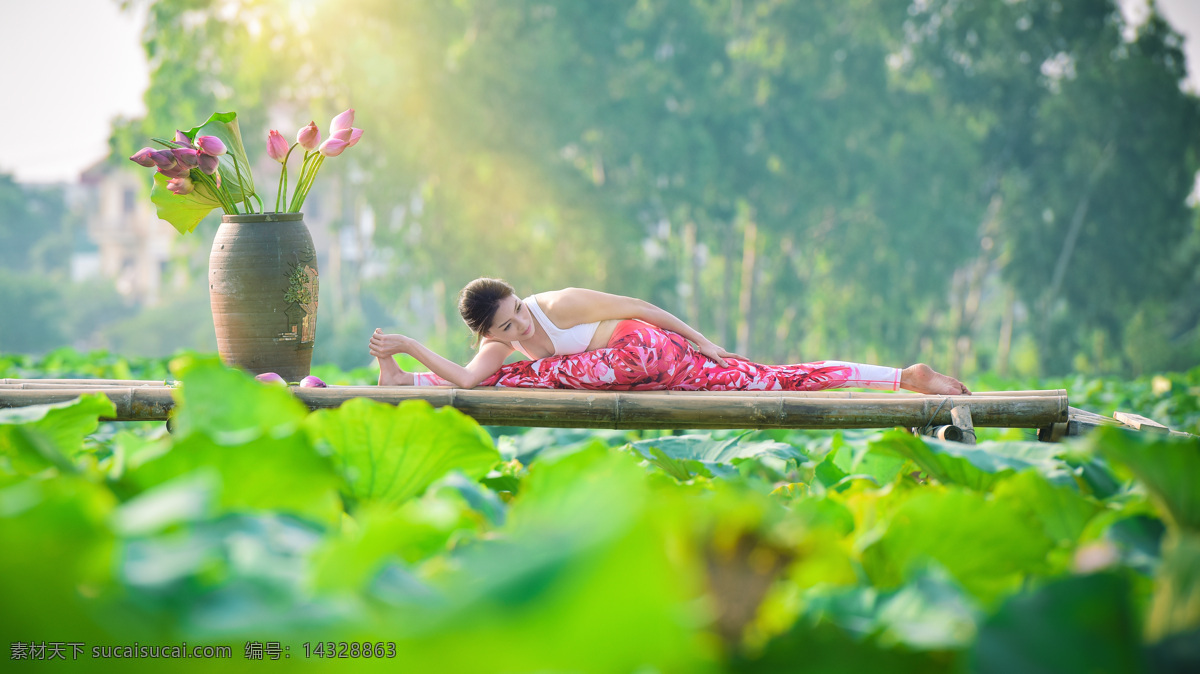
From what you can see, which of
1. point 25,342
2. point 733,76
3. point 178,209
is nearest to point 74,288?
point 25,342

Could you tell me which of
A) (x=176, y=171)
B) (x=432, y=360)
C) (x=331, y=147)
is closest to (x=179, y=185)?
(x=176, y=171)

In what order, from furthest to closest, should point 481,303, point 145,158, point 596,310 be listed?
1. point 596,310
2. point 481,303
3. point 145,158

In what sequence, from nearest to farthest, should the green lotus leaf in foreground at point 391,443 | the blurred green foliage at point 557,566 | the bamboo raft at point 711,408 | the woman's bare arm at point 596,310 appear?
the blurred green foliage at point 557,566
the green lotus leaf in foreground at point 391,443
the bamboo raft at point 711,408
the woman's bare arm at point 596,310

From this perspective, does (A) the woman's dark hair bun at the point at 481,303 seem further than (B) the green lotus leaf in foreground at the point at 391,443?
Yes

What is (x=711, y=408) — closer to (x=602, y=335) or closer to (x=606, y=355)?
Answer: (x=606, y=355)

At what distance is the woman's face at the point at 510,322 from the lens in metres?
2.77

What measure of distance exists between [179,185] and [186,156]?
0.10m

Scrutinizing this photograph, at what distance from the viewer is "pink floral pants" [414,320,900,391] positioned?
9.18 feet

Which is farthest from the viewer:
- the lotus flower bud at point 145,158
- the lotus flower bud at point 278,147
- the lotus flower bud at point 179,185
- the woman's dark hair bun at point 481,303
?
the woman's dark hair bun at point 481,303

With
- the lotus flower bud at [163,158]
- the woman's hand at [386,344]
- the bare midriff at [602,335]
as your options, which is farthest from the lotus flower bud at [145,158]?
the bare midriff at [602,335]

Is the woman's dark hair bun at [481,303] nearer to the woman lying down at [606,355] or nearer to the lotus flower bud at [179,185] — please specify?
the woman lying down at [606,355]

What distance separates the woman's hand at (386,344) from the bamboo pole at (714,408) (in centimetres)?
34

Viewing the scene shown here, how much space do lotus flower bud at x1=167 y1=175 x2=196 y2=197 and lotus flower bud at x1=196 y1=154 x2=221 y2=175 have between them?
65mm

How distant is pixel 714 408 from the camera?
86.9 inches
